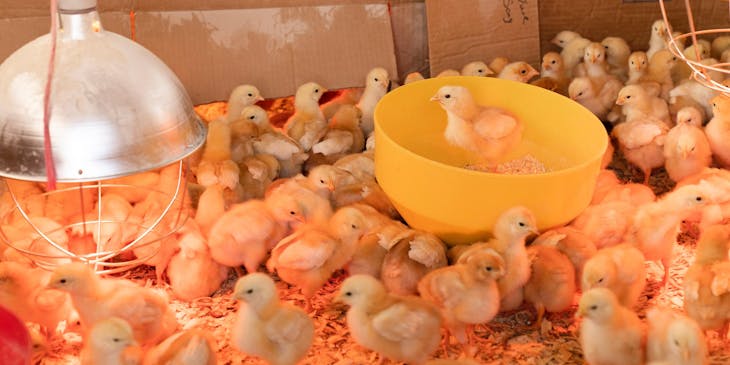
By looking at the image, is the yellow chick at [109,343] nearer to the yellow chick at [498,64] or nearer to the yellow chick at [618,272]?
the yellow chick at [618,272]

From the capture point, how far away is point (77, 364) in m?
1.82

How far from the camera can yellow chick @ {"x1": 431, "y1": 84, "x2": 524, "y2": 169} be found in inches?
90.8

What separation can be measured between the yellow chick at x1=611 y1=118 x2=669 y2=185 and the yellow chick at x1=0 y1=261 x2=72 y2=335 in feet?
6.10

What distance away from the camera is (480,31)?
3.02m

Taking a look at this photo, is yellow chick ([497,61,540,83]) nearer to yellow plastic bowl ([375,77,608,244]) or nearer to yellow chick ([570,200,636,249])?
yellow plastic bowl ([375,77,608,244])

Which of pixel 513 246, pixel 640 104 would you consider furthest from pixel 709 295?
pixel 640 104

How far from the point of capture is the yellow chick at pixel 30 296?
1.77m

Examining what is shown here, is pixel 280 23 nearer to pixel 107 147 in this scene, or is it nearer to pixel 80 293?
pixel 80 293

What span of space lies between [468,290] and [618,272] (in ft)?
1.30

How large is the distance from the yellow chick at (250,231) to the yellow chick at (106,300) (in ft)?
0.97

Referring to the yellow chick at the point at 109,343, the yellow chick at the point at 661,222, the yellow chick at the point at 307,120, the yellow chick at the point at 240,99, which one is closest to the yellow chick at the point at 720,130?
the yellow chick at the point at 661,222

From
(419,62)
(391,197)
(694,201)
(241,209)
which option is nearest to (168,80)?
(241,209)

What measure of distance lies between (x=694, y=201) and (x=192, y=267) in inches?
54.1

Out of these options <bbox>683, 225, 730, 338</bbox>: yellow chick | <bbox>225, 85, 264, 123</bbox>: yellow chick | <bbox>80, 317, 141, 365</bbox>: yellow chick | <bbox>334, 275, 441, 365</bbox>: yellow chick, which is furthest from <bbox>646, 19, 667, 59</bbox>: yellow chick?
<bbox>80, 317, 141, 365</bbox>: yellow chick
